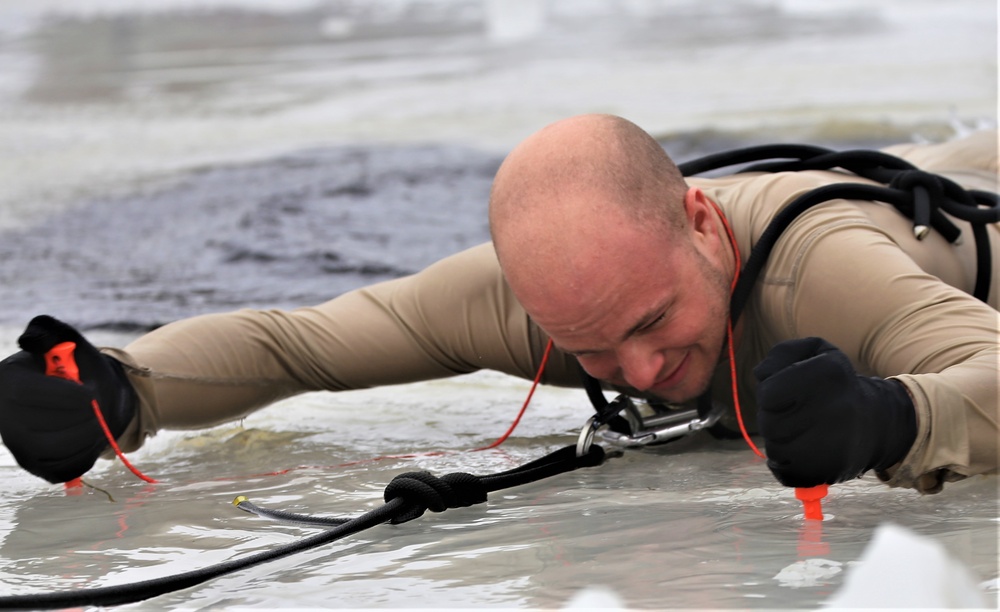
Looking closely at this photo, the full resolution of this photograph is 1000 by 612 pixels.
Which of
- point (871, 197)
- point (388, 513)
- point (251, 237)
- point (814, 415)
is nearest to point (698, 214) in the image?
point (871, 197)

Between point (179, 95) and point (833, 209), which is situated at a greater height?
point (179, 95)

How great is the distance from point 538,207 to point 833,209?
1.67ft

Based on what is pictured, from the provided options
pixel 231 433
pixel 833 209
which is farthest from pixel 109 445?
pixel 833 209

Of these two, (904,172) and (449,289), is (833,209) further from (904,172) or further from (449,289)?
(449,289)

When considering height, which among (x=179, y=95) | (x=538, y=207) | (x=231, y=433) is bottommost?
(x=231, y=433)

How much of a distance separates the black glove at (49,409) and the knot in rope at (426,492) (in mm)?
550

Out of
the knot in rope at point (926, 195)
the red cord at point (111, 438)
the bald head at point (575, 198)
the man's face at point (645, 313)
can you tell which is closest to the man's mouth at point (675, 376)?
the man's face at point (645, 313)

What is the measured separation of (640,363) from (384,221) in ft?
9.87

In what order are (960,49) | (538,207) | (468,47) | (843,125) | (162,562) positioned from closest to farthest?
(162,562), (538,207), (843,125), (960,49), (468,47)

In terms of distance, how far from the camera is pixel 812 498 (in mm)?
1489

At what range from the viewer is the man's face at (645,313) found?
1685 millimetres

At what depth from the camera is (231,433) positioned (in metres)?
2.38

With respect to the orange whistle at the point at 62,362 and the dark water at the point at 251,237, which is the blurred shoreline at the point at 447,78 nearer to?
the dark water at the point at 251,237

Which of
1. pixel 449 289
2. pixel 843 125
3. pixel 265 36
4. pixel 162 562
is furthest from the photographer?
pixel 265 36
